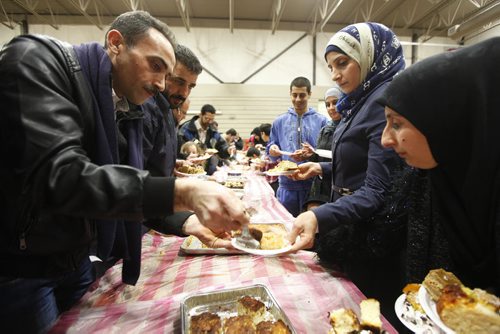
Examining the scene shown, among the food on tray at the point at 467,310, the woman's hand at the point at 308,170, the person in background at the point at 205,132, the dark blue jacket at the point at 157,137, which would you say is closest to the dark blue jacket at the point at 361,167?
the food on tray at the point at 467,310

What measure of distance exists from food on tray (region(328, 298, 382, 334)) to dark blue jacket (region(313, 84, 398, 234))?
0.40 metres

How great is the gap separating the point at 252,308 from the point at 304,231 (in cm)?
40

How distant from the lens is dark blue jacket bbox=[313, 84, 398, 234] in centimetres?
127

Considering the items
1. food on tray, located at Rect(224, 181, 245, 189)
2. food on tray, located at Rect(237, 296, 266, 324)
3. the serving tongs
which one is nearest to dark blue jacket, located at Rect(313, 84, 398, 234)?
the serving tongs

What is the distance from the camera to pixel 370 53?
4.96 feet

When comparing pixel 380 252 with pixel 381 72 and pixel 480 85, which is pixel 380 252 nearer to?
pixel 480 85

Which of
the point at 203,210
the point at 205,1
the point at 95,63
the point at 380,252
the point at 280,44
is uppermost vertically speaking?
the point at 205,1

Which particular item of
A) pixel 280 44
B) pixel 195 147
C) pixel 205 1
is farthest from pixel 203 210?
pixel 280 44

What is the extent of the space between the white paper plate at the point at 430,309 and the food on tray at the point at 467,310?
12 millimetres

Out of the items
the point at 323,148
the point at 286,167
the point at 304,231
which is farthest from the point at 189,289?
the point at 323,148

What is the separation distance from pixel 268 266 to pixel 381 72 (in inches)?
44.3

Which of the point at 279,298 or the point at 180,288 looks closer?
the point at 279,298

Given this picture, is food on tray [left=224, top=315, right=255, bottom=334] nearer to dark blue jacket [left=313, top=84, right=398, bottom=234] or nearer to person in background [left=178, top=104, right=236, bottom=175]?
dark blue jacket [left=313, top=84, right=398, bottom=234]

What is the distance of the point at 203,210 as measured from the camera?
0.86 m
